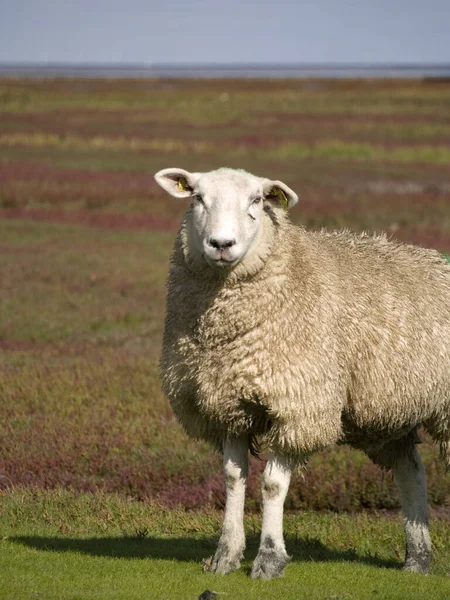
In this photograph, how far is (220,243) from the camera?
563cm

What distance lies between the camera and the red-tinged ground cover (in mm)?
9203

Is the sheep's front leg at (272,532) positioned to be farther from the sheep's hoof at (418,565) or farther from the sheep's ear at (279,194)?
the sheep's ear at (279,194)

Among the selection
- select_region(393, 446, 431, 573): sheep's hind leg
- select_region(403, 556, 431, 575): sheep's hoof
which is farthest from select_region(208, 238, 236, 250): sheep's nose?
select_region(403, 556, 431, 575): sheep's hoof

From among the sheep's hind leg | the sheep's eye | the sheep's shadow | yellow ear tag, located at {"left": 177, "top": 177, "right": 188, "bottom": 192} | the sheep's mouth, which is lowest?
the sheep's shadow

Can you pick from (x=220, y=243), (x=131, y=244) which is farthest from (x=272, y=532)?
(x=131, y=244)

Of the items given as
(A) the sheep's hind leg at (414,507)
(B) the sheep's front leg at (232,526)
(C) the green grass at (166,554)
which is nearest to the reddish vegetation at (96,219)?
(C) the green grass at (166,554)

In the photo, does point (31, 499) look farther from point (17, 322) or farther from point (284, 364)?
point (17, 322)

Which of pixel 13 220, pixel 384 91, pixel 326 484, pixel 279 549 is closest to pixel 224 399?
pixel 279 549

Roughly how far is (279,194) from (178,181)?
614mm

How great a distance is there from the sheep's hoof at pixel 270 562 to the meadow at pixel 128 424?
84mm

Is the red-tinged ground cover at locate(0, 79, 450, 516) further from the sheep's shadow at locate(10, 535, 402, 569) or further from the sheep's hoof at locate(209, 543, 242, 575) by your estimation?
the sheep's hoof at locate(209, 543, 242, 575)

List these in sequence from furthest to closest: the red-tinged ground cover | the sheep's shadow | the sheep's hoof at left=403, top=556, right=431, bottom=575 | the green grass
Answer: the red-tinged ground cover, the sheep's hoof at left=403, top=556, right=431, bottom=575, the sheep's shadow, the green grass

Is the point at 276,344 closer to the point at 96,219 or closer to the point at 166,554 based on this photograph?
the point at 166,554

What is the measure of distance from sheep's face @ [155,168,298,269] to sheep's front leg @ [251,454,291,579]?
1.27 metres
